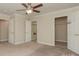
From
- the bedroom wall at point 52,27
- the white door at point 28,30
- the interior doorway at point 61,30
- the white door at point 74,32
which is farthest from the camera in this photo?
the interior doorway at point 61,30

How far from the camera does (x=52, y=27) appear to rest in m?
A: 5.80

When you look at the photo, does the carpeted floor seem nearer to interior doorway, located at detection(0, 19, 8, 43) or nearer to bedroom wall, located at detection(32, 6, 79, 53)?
bedroom wall, located at detection(32, 6, 79, 53)

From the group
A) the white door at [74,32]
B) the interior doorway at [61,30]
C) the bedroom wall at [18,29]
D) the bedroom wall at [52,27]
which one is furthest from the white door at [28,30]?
the white door at [74,32]

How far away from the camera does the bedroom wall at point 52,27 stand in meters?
4.38

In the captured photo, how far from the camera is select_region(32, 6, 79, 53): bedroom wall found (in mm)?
4375

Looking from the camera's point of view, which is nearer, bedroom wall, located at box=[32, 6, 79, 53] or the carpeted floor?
the carpeted floor

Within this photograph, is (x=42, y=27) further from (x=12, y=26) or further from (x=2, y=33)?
(x=2, y=33)

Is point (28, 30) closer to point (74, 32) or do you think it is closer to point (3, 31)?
point (3, 31)

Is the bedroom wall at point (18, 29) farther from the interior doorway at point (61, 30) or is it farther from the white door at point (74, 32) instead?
the white door at point (74, 32)

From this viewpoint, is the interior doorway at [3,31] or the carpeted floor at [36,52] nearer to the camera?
the carpeted floor at [36,52]

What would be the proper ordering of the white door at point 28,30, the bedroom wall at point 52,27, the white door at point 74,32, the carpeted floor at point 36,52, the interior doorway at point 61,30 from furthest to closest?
the interior doorway at point 61,30 → the white door at point 28,30 → the bedroom wall at point 52,27 → the white door at point 74,32 → the carpeted floor at point 36,52

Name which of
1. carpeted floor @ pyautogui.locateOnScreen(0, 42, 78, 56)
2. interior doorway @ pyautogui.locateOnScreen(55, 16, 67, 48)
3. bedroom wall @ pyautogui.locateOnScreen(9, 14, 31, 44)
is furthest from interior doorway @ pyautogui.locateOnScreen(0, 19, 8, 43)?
interior doorway @ pyautogui.locateOnScreen(55, 16, 67, 48)

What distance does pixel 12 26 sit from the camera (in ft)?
21.3

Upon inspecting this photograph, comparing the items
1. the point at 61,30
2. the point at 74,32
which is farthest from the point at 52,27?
the point at 61,30
